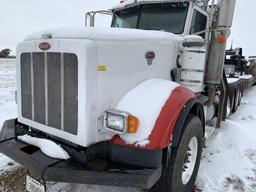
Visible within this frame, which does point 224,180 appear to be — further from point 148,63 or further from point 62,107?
point 62,107

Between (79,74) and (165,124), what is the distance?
2.95 feet

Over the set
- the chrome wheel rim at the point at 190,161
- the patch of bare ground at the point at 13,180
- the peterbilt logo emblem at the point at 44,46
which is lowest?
the patch of bare ground at the point at 13,180

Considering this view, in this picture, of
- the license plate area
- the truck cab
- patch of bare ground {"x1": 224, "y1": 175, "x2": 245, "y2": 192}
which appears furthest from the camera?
the truck cab

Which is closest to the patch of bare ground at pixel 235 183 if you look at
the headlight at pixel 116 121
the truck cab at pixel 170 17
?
the headlight at pixel 116 121

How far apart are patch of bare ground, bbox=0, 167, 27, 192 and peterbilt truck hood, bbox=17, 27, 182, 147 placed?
96cm

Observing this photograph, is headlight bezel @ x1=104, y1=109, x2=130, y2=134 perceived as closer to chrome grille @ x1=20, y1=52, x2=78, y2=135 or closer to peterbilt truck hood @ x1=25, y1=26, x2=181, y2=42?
chrome grille @ x1=20, y1=52, x2=78, y2=135

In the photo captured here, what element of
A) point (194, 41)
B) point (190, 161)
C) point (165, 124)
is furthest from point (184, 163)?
point (194, 41)

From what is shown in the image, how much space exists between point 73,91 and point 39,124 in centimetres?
68

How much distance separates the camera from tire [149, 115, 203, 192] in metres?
2.49

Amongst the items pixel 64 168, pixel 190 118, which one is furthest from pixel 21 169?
pixel 190 118

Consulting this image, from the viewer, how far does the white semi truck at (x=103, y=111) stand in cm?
217

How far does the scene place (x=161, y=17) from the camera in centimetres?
377

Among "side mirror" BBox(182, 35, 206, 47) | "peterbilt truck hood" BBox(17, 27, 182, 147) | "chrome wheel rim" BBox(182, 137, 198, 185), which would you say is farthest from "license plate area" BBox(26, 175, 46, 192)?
"side mirror" BBox(182, 35, 206, 47)

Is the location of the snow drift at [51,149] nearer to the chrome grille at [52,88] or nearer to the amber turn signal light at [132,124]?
the chrome grille at [52,88]
